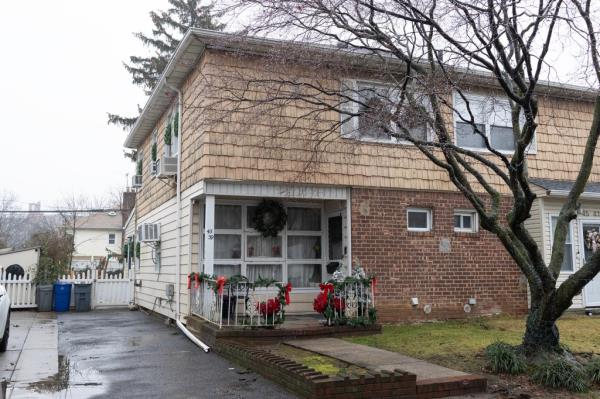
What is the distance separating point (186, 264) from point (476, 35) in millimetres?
Answer: 7282

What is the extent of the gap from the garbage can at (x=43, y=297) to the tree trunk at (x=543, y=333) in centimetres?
1441

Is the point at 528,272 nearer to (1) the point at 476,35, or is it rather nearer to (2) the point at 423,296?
(1) the point at 476,35

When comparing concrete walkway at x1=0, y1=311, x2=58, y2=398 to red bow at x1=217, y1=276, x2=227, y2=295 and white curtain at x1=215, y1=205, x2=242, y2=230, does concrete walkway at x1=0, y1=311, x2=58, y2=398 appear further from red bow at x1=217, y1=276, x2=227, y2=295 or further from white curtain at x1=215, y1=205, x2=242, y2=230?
white curtain at x1=215, y1=205, x2=242, y2=230

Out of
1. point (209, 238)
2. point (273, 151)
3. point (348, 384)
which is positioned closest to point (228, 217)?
point (209, 238)

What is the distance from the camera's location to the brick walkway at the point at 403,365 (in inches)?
234

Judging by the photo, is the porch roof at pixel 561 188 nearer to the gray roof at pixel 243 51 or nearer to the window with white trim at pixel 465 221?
the window with white trim at pixel 465 221

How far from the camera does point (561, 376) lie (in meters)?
6.04

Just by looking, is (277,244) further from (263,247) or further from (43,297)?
(43,297)

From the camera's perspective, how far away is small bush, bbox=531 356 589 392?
19.7 ft

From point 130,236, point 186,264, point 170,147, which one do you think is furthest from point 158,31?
point 186,264

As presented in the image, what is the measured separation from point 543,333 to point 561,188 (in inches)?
257

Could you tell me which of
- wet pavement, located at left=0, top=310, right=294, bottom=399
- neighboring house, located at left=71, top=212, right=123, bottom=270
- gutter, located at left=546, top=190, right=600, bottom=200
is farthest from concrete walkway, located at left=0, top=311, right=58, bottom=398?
neighboring house, located at left=71, top=212, right=123, bottom=270

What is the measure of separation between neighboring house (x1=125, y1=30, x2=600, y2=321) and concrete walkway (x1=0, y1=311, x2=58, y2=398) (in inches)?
106

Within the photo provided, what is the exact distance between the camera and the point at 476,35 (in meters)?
7.07
